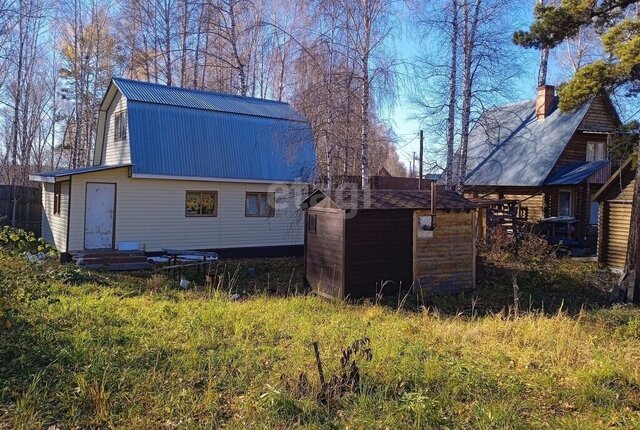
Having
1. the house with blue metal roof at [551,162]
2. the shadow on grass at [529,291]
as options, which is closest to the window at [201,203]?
the shadow on grass at [529,291]

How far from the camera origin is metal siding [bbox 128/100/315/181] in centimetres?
1571

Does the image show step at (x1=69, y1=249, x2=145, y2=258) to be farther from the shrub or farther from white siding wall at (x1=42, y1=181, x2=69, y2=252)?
the shrub

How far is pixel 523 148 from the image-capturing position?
24.3 metres

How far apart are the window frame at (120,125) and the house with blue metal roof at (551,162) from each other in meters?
14.0

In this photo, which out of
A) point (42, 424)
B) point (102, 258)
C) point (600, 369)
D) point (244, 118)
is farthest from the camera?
point (244, 118)

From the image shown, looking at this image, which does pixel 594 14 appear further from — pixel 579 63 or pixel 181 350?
pixel 579 63

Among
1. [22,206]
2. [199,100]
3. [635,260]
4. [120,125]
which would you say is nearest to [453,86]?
[635,260]

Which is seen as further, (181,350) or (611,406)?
(181,350)

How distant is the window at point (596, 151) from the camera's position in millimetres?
23125

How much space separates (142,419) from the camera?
3.80 m

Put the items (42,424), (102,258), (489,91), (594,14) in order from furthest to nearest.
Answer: (489,91), (102,258), (594,14), (42,424)

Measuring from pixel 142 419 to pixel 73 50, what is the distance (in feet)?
100

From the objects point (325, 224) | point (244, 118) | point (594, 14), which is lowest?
point (325, 224)

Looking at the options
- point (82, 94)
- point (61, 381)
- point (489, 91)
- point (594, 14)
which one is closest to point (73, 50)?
point (82, 94)
